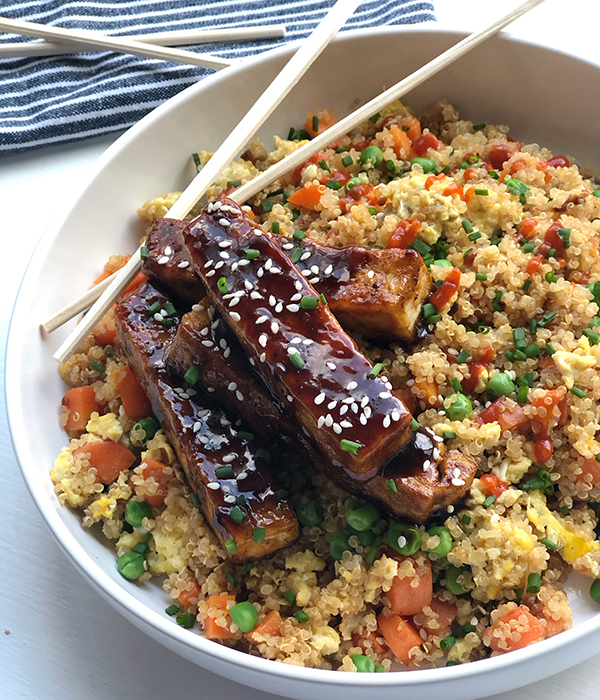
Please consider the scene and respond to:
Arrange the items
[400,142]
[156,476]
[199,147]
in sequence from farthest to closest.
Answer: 1. [199,147]
2. [400,142]
3. [156,476]

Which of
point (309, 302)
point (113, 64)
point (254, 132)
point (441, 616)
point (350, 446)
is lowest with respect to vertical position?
point (441, 616)

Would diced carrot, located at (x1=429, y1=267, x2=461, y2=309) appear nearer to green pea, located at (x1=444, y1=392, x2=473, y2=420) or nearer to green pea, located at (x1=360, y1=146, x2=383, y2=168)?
green pea, located at (x1=444, y1=392, x2=473, y2=420)

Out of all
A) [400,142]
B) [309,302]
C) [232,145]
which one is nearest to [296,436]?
[309,302]

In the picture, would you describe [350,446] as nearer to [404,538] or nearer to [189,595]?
[404,538]

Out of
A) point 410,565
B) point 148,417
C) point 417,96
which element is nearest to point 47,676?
point 148,417

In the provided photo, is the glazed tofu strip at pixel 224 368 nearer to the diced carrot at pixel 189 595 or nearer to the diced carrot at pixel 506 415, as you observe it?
the diced carrot at pixel 189 595

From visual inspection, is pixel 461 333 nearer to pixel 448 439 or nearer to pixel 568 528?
pixel 448 439

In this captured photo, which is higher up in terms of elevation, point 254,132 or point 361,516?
point 254,132

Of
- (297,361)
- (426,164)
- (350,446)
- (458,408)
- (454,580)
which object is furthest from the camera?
(426,164)
